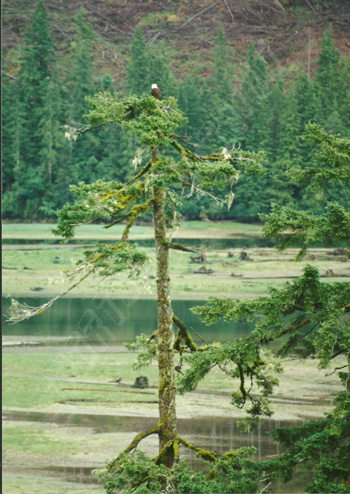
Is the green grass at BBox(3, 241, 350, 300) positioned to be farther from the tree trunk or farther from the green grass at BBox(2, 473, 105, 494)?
the tree trunk

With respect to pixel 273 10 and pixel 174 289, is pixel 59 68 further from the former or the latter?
pixel 174 289

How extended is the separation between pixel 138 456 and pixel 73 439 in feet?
22.4

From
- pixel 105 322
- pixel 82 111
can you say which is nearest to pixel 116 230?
pixel 82 111

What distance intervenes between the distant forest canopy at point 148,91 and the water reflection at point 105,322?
12.6ft

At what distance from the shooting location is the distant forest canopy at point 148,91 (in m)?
25.1

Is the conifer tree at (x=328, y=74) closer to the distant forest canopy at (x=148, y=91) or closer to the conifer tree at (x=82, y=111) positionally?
the distant forest canopy at (x=148, y=91)

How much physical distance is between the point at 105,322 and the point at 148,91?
9.25m

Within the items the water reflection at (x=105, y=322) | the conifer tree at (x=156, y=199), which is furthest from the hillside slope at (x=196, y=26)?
the conifer tree at (x=156, y=199)

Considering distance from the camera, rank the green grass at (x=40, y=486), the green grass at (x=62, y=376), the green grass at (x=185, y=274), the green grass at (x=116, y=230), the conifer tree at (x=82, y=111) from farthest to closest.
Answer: the conifer tree at (x=82, y=111) → the green grass at (x=116, y=230) → the green grass at (x=185, y=274) → the green grass at (x=62, y=376) → the green grass at (x=40, y=486)

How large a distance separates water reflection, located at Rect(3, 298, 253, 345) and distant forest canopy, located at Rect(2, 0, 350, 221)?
151 inches

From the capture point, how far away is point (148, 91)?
28.8m

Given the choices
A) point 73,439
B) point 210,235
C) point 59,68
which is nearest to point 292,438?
point 73,439

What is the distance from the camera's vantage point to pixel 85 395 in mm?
16484

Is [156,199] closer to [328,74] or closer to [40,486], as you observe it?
[40,486]
